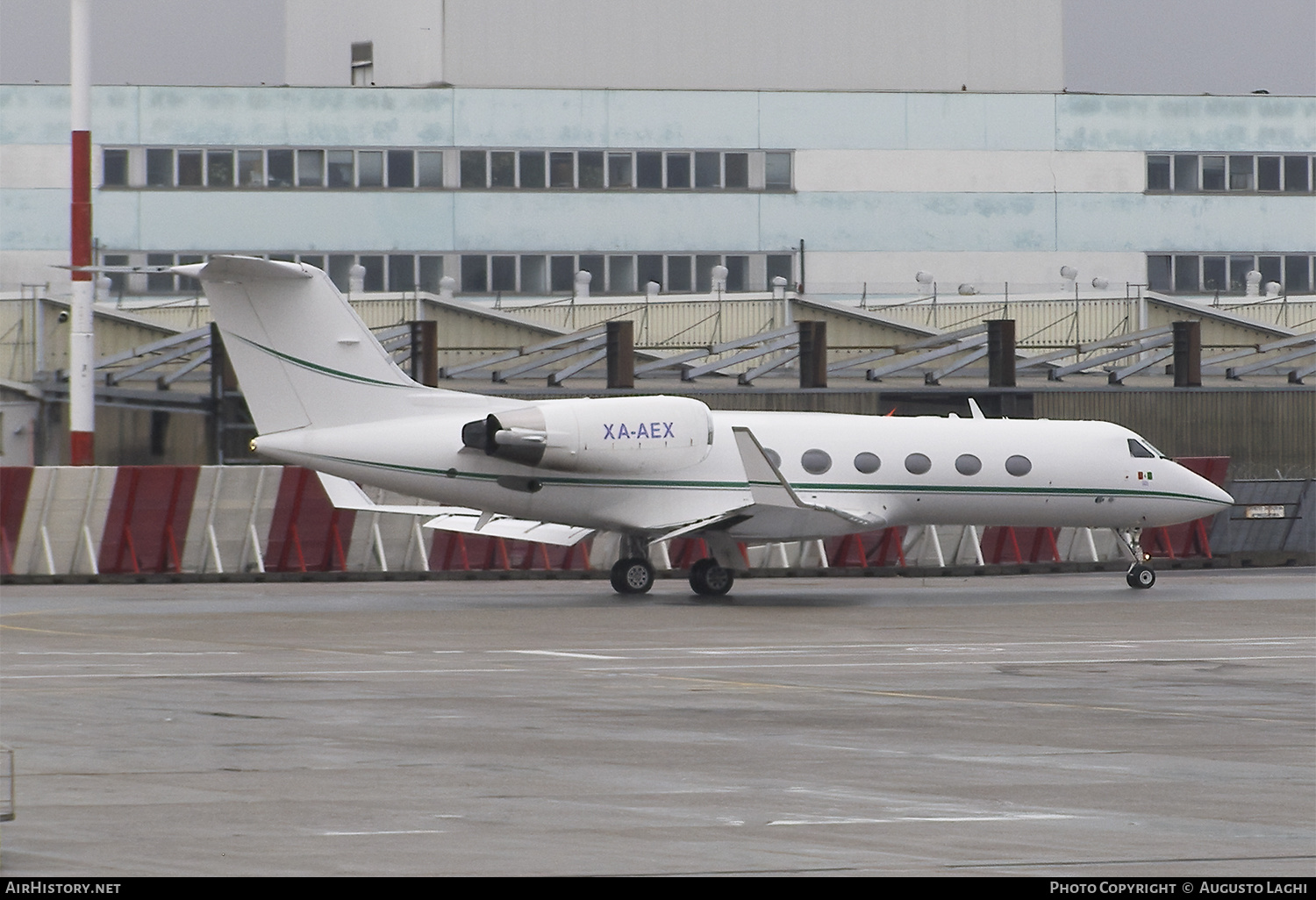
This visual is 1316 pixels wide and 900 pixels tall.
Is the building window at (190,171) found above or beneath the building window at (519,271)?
above

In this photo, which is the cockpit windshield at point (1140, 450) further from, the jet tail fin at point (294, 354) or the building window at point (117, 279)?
the building window at point (117, 279)

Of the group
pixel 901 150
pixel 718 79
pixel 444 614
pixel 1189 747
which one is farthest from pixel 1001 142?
pixel 1189 747

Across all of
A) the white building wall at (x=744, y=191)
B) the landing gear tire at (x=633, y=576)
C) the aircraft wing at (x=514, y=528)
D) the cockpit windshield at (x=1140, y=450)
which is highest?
the white building wall at (x=744, y=191)

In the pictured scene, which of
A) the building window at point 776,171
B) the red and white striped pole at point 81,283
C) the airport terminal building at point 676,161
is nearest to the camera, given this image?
the red and white striped pole at point 81,283

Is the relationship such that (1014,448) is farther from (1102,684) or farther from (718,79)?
(718,79)

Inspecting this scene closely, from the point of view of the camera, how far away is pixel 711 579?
31.1m

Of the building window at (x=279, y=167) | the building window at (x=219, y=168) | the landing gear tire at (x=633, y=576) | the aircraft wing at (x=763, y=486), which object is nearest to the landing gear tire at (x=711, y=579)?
the landing gear tire at (x=633, y=576)

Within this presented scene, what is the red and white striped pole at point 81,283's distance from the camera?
36.5 m

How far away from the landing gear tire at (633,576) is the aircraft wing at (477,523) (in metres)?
0.78

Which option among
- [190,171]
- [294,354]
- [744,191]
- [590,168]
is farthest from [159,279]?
[294,354]

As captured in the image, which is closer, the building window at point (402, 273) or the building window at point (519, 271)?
the building window at point (519, 271)

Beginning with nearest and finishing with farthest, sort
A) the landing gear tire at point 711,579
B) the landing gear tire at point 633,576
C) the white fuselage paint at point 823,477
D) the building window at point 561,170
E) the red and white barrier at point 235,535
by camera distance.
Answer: the white fuselage paint at point 823,477
the landing gear tire at point 711,579
the landing gear tire at point 633,576
the red and white barrier at point 235,535
the building window at point 561,170

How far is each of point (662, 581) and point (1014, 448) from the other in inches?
292

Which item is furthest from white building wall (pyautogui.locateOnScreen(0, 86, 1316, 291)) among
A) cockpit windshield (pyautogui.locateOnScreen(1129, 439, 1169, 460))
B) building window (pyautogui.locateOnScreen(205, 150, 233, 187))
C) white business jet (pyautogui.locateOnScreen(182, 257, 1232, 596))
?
white business jet (pyautogui.locateOnScreen(182, 257, 1232, 596))
